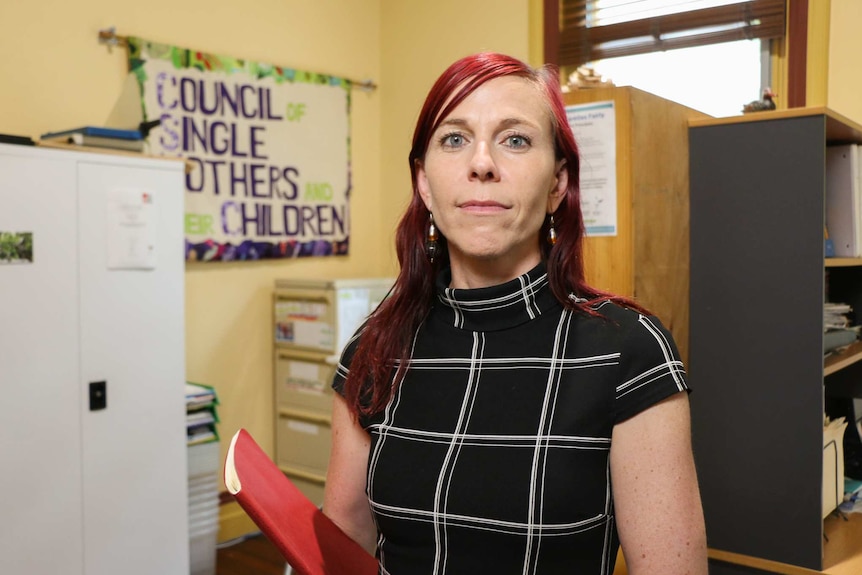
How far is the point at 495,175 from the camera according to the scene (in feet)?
3.56

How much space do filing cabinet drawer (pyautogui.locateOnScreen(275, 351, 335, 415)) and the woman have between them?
2.29 meters

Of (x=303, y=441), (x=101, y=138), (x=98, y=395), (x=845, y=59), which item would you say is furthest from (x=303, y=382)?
(x=845, y=59)

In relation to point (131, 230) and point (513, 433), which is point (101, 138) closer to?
point (131, 230)

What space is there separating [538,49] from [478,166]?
2.83 meters

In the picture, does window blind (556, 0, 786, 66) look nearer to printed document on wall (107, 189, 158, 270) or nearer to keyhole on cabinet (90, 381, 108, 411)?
printed document on wall (107, 189, 158, 270)

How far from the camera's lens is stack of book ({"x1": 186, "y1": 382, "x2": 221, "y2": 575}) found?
2918 mm

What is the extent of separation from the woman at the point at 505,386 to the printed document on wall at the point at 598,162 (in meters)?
0.61

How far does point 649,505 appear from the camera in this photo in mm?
964

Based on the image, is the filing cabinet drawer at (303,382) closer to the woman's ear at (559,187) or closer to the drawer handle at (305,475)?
the drawer handle at (305,475)

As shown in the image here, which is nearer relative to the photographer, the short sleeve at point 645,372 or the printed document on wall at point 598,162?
the short sleeve at point 645,372

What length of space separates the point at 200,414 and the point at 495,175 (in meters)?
2.18

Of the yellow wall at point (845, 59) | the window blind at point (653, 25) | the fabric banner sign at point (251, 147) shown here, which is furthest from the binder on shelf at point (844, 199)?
the fabric banner sign at point (251, 147)

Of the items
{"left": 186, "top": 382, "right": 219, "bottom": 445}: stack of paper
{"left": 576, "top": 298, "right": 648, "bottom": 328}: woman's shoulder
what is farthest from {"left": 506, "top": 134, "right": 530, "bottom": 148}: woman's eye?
{"left": 186, "top": 382, "right": 219, "bottom": 445}: stack of paper

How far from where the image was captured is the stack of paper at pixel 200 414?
9.52 ft
